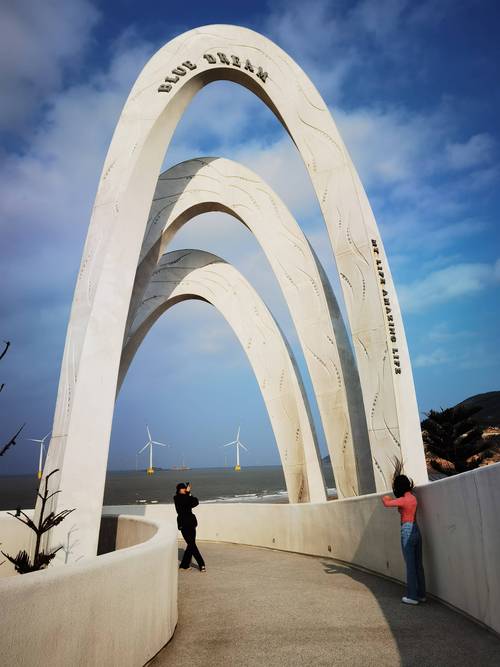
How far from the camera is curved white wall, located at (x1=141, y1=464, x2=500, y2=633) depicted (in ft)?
15.3

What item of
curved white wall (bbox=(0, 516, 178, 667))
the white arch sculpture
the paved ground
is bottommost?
the paved ground

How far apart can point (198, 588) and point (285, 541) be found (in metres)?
4.59

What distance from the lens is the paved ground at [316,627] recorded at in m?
4.38

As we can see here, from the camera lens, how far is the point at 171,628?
534 cm

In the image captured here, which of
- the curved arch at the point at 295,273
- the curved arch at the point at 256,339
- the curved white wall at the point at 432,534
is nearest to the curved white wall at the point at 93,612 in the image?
the curved white wall at the point at 432,534

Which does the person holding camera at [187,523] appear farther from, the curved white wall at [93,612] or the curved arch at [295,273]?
the curved arch at [295,273]

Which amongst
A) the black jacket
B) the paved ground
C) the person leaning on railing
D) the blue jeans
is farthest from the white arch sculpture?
the blue jeans

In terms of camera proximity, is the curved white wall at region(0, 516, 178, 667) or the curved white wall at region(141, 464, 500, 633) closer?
the curved white wall at region(0, 516, 178, 667)

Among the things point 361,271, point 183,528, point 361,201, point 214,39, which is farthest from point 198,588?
point 214,39

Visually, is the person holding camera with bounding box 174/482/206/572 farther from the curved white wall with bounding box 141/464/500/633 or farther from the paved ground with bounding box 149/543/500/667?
the curved white wall with bounding box 141/464/500/633

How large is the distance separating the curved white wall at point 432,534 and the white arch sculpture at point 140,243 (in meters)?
1.69

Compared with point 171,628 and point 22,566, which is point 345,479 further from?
point 171,628

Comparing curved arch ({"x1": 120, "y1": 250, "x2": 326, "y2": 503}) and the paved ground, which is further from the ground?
curved arch ({"x1": 120, "y1": 250, "x2": 326, "y2": 503})

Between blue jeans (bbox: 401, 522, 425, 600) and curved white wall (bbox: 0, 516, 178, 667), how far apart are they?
2.53m
